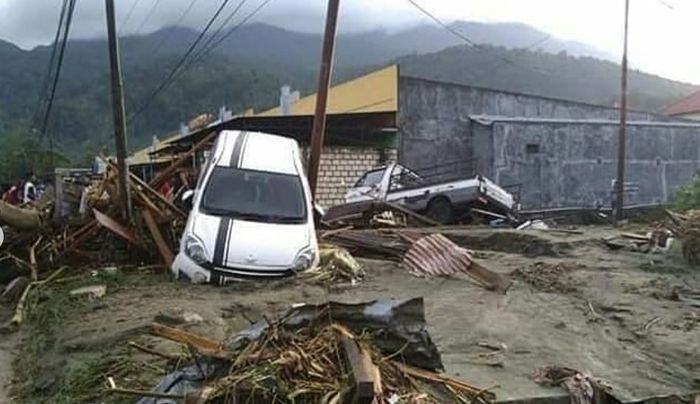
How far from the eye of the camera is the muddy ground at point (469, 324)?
668 cm

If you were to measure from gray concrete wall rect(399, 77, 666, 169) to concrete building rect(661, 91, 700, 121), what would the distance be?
20.3 meters

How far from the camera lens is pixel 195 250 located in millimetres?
10750

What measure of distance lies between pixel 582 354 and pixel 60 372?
15.6 ft

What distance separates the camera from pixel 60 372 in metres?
7.06

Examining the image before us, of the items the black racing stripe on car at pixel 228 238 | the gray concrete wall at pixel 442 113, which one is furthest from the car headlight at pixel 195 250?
the gray concrete wall at pixel 442 113

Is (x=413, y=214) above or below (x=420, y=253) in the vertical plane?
below

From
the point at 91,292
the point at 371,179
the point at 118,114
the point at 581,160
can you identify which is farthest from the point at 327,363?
the point at 581,160

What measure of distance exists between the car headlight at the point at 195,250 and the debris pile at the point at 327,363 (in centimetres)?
470

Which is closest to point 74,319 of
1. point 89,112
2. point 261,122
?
point 261,122

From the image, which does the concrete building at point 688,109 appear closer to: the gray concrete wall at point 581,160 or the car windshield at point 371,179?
the gray concrete wall at point 581,160

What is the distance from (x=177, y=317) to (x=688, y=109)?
164ft

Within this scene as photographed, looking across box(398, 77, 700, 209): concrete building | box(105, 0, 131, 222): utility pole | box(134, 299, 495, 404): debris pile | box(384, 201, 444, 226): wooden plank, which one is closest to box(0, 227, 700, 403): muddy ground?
box(134, 299, 495, 404): debris pile

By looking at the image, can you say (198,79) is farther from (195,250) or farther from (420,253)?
(195,250)

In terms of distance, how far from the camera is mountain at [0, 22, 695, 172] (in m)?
53.0
